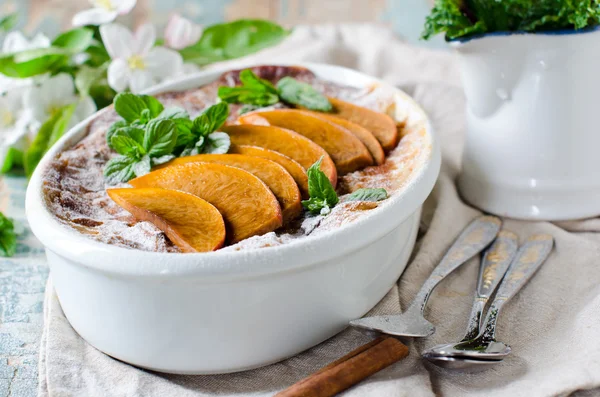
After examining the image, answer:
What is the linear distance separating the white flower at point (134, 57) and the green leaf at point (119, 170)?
0.71 metres

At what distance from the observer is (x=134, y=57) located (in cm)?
287

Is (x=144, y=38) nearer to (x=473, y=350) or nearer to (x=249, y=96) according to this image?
(x=249, y=96)

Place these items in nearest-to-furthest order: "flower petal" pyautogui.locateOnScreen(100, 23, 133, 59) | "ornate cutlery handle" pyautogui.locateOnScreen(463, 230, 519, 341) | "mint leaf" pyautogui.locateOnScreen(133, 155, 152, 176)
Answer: "ornate cutlery handle" pyautogui.locateOnScreen(463, 230, 519, 341) → "mint leaf" pyautogui.locateOnScreen(133, 155, 152, 176) → "flower petal" pyautogui.locateOnScreen(100, 23, 133, 59)

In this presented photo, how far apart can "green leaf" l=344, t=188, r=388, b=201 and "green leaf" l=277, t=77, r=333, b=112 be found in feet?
2.05

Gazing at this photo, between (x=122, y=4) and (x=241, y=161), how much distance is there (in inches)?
45.7

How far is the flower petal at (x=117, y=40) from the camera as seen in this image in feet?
9.12

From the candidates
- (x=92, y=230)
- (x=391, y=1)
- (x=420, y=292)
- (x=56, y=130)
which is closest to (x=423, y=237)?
(x=420, y=292)

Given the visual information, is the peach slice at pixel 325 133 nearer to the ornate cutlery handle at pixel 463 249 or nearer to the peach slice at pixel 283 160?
the peach slice at pixel 283 160

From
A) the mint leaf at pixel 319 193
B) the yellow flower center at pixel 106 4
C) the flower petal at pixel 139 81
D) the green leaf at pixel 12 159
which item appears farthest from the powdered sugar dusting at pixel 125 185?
the green leaf at pixel 12 159

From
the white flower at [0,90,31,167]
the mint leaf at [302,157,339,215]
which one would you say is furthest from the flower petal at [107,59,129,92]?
the mint leaf at [302,157,339,215]

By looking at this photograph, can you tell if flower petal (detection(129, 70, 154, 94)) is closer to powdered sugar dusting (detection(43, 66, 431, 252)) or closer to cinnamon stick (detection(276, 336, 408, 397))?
powdered sugar dusting (detection(43, 66, 431, 252))

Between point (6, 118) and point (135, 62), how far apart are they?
2.01 feet

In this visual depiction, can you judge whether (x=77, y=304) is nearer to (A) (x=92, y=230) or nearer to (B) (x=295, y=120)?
(A) (x=92, y=230)

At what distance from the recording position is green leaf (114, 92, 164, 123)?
91.5 inches
